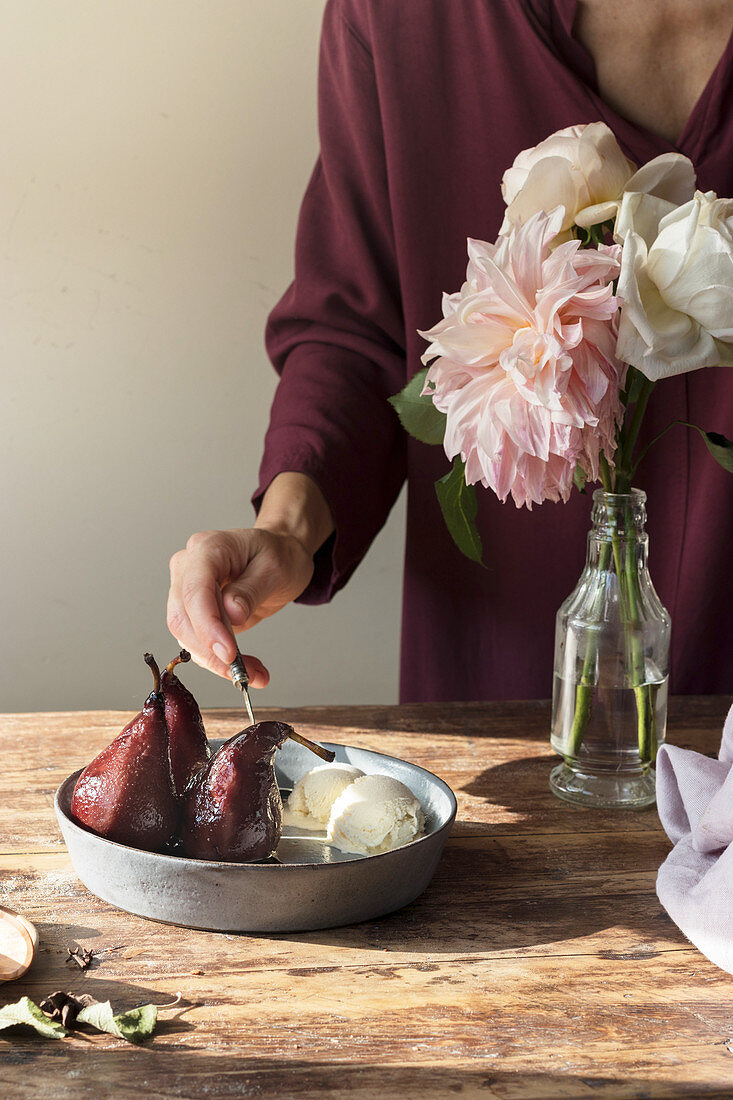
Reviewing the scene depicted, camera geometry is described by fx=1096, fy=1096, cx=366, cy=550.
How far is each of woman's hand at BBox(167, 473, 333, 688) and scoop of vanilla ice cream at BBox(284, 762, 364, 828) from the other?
0.10 meters

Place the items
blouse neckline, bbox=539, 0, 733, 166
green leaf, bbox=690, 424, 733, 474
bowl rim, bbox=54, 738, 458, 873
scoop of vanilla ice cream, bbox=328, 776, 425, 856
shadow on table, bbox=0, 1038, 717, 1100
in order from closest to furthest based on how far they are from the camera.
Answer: shadow on table, bbox=0, 1038, 717, 1100
bowl rim, bbox=54, 738, 458, 873
scoop of vanilla ice cream, bbox=328, 776, 425, 856
green leaf, bbox=690, 424, 733, 474
blouse neckline, bbox=539, 0, 733, 166

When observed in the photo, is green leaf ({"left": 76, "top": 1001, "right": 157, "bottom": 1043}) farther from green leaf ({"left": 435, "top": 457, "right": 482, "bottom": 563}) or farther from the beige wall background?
the beige wall background

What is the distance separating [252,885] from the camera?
0.65 metres

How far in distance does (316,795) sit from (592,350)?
37cm

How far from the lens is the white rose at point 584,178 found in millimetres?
797

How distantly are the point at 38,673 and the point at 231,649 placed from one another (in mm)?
1672

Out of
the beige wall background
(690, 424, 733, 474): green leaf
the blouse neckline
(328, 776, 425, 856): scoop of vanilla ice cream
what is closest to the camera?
(328, 776, 425, 856): scoop of vanilla ice cream

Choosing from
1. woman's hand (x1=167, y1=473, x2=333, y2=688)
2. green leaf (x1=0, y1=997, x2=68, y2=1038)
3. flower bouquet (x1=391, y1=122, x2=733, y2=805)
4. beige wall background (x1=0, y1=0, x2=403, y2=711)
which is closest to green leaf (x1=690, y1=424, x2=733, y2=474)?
flower bouquet (x1=391, y1=122, x2=733, y2=805)

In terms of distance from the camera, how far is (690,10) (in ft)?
4.10

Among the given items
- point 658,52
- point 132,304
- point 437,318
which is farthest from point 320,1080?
point 132,304

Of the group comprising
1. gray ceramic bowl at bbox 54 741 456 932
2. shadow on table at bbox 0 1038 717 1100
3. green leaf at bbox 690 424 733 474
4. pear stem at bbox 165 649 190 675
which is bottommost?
shadow on table at bbox 0 1038 717 1100

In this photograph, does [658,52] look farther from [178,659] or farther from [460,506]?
[178,659]

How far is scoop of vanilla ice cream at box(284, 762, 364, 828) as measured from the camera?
0.80 meters

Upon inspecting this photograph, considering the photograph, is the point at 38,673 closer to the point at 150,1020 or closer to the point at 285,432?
the point at 285,432
